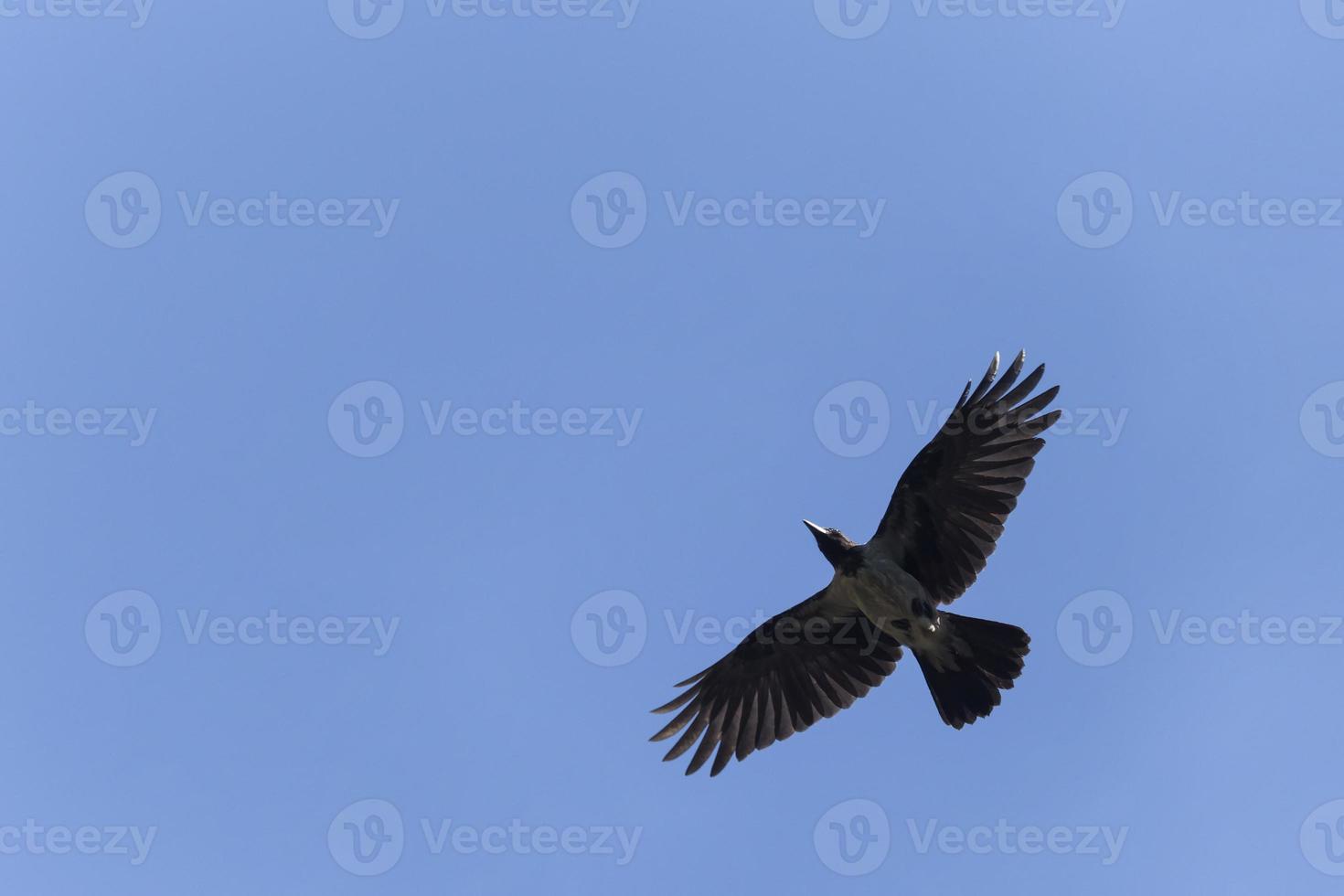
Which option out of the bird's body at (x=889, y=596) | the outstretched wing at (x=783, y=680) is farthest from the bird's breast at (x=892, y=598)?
the outstretched wing at (x=783, y=680)

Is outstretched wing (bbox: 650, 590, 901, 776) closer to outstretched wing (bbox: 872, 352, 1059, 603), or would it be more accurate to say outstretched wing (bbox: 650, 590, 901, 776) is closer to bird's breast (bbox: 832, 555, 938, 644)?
bird's breast (bbox: 832, 555, 938, 644)

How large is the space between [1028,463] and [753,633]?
3719 mm

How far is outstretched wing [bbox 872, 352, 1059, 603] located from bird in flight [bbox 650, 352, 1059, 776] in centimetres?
1

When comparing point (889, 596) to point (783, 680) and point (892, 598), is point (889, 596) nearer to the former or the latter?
point (892, 598)

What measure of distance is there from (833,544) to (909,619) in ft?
4.10

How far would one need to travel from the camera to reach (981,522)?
1521cm

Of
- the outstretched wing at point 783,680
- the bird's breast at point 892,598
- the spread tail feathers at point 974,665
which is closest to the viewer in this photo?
the spread tail feathers at point 974,665

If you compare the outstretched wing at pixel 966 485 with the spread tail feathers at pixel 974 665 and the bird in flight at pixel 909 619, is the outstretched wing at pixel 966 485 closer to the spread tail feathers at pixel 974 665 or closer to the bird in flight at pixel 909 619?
the bird in flight at pixel 909 619

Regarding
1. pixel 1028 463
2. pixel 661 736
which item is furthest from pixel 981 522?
pixel 661 736

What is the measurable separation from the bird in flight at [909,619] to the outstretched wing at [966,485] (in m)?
0.01

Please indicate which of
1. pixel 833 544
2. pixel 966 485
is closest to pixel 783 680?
pixel 833 544

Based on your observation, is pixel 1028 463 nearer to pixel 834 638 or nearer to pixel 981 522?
pixel 981 522

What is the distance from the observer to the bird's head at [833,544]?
15672 mm

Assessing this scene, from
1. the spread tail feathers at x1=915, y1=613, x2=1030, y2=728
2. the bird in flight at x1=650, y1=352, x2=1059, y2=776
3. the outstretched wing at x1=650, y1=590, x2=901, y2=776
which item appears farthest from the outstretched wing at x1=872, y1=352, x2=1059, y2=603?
the outstretched wing at x1=650, y1=590, x2=901, y2=776
